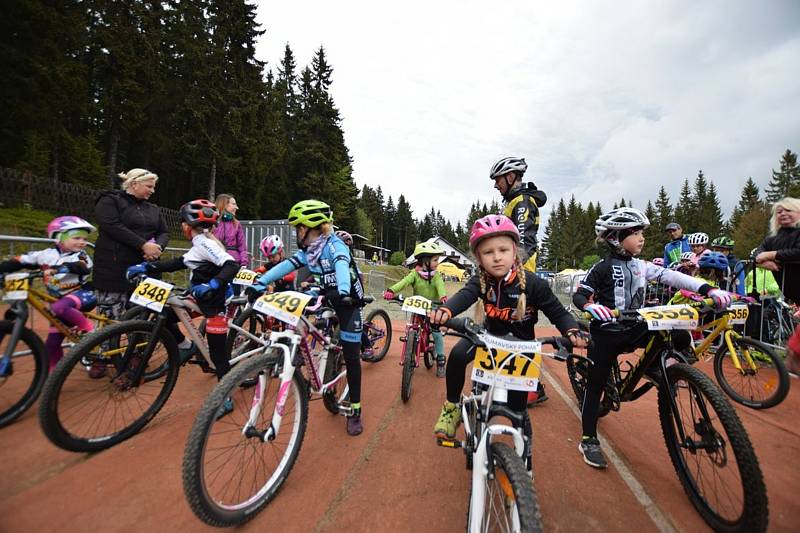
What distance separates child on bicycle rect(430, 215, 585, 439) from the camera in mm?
2260

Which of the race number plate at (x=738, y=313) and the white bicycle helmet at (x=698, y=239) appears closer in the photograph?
the race number plate at (x=738, y=313)

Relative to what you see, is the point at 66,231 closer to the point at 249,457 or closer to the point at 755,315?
the point at 249,457

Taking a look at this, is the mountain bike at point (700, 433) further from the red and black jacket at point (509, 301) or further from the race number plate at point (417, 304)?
the race number plate at point (417, 304)

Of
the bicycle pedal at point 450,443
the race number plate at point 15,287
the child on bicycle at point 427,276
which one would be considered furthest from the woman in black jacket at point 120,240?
the bicycle pedal at point 450,443

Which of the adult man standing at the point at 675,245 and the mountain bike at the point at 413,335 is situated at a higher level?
the adult man standing at the point at 675,245

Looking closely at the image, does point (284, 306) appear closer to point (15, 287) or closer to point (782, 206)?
point (15, 287)

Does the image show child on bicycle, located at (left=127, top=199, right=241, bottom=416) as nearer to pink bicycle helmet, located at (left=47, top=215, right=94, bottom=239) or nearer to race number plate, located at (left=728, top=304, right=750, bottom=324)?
pink bicycle helmet, located at (left=47, top=215, right=94, bottom=239)

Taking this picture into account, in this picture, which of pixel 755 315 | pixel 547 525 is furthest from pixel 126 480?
pixel 755 315

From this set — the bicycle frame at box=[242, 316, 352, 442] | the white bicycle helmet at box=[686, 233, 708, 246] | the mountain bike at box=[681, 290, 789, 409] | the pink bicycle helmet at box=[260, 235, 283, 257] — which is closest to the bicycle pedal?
the bicycle frame at box=[242, 316, 352, 442]

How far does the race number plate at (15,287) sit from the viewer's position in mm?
2762

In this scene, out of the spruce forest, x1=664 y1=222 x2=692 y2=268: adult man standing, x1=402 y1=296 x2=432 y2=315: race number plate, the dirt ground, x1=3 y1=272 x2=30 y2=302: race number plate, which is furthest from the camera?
the spruce forest

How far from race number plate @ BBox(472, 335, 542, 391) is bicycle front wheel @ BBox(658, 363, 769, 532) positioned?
1.17 metres

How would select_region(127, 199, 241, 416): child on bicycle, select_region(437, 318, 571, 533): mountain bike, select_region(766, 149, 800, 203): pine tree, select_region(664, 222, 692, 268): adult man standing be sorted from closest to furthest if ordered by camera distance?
1. select_region(437, 318, 571, 533): mountain bike
2. select_region(127, 199, 241, 416): child on bicycle
3. select_region(664, 222, 692, 268): adult man standing
4. select_region(766, 149, 800, 203): pine tree

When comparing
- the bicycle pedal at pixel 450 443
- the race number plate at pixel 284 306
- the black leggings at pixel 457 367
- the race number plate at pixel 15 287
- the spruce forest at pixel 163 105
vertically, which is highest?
the spruce forest at pixel 163 105
